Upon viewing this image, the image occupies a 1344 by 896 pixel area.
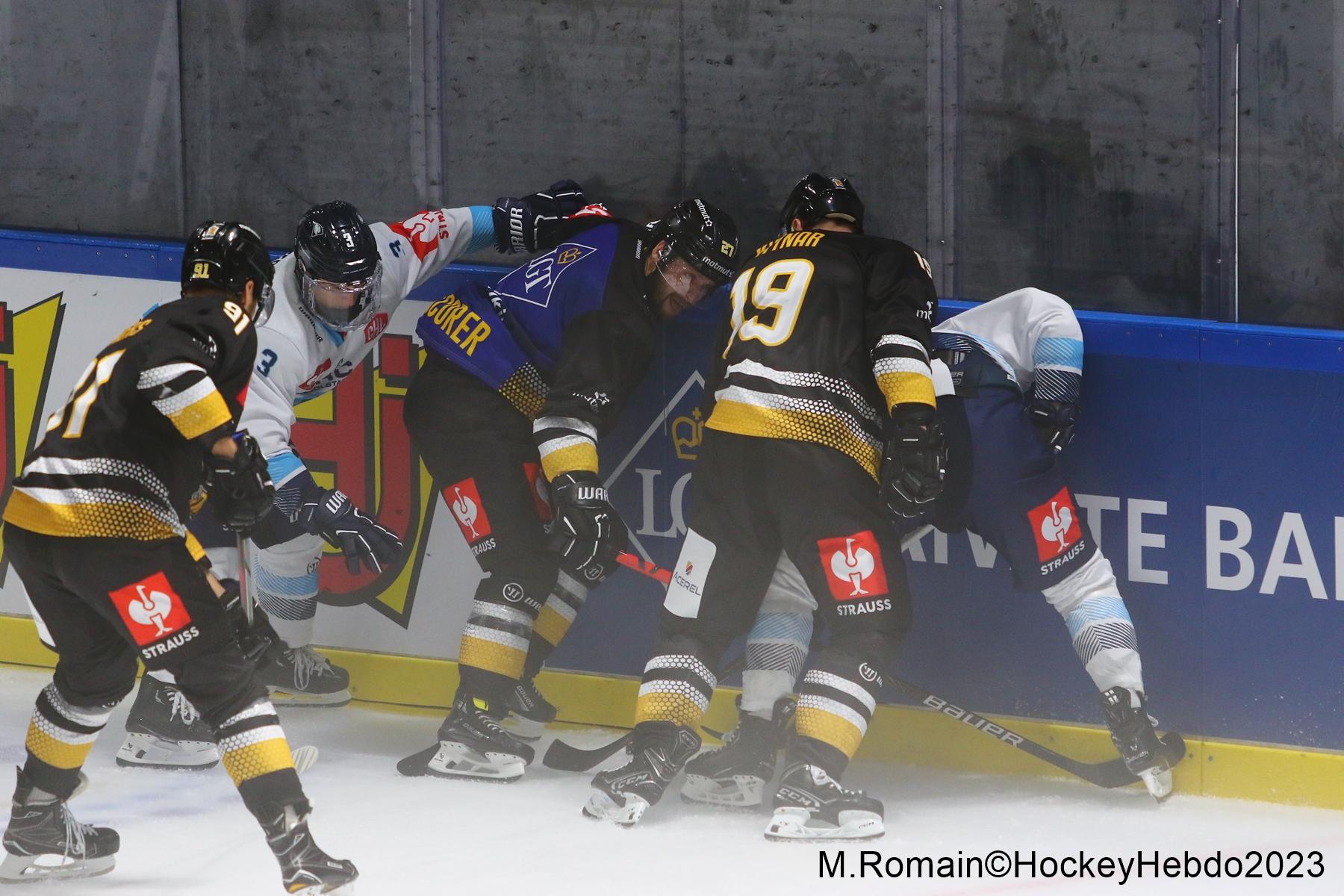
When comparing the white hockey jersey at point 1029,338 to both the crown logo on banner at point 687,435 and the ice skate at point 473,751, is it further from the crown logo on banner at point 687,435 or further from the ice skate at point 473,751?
the ice skate at point 473,751

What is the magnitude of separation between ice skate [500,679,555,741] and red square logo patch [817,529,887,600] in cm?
108

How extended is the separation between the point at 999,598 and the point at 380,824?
1.56 metres

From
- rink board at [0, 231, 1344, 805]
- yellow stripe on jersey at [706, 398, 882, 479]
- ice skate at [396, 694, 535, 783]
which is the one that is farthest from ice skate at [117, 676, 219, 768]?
yellow stripe on jersey at [706, 398, 882, 479]

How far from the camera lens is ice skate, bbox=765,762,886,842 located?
14.3ft

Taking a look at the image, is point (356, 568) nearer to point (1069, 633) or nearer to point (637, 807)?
point (637, 807)

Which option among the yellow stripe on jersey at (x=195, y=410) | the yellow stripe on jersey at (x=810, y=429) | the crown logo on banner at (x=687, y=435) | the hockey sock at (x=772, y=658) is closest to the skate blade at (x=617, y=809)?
the hockey sock at (x=772, y=658)

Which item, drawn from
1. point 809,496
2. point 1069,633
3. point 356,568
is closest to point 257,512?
point 809,496

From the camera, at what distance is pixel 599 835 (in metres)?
4.46

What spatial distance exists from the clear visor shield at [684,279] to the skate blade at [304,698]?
1.55 metres

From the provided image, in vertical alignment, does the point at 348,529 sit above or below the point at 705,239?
below

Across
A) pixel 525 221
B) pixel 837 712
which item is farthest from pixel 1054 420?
pixel 525 221

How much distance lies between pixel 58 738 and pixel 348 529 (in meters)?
0.85

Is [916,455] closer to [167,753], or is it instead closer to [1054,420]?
[1054,420]

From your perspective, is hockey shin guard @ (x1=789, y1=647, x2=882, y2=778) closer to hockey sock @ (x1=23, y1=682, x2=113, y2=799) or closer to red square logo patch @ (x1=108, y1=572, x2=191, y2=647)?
red square logo patch @ (x1=108, y1=572, x2=191, y2=647)
